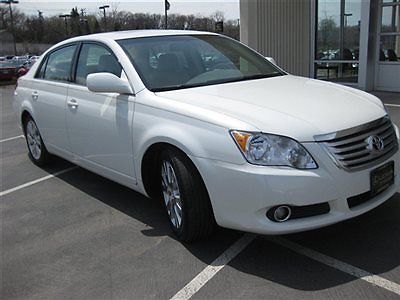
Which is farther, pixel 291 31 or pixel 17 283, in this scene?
pixel 291 31

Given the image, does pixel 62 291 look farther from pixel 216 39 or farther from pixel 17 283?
pixel 216 39

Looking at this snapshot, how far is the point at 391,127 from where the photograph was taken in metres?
3.57

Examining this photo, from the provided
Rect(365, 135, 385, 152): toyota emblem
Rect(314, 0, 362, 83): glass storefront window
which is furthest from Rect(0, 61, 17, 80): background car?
Rect(365, 135, 385, 152): toyota emblem

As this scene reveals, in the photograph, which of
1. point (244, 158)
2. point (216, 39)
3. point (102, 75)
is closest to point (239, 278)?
point (244, 158)

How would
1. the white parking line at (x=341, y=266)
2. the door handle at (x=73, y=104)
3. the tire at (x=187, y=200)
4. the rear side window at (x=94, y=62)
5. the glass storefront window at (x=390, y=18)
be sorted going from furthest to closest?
the glass storefront window at (x=390, y=18)
the door handle at (x=73, y=104)
the rear side window at (x=94, y=62)
the tire at (x=187, y=200)
the white parking line at (x=341, y=266)

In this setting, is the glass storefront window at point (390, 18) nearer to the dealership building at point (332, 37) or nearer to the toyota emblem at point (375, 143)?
the dealership building at point (332, 37)

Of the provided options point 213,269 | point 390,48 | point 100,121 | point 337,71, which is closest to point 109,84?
point 100,121

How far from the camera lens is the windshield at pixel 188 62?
398cm

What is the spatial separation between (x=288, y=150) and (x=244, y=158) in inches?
11.2

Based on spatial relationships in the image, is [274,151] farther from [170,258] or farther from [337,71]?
[337,71]

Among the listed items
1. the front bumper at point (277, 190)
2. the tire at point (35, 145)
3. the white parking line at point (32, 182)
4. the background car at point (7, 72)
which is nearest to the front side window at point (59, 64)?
the tire at point (35, 145)

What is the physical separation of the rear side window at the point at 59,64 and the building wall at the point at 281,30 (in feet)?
28.9

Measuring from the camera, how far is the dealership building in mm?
11359

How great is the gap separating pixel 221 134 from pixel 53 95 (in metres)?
2.80
